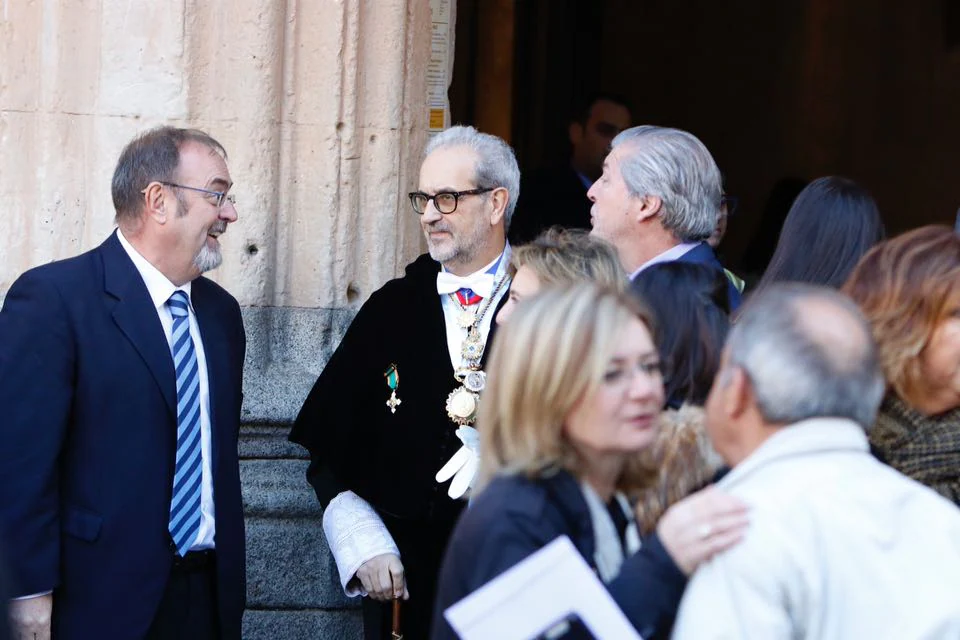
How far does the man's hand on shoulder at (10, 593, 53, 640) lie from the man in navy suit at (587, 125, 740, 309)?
63.6 inches

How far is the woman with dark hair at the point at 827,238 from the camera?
3.91 m

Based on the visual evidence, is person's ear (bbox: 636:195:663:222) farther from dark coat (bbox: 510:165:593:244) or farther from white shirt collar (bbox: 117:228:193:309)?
dark coat (bbox: 510:165:593:244)

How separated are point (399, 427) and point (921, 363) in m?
1.52

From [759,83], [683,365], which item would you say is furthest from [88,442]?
A: [759,83]

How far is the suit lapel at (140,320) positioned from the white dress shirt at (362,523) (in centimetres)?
64

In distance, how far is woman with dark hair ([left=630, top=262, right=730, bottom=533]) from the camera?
277cm

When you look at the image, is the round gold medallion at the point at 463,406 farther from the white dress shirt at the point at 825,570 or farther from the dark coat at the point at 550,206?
the dark coat at the point at 550,206

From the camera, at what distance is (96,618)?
3801mm

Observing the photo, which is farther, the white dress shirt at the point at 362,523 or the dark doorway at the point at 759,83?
the dark doorway at the point at 759,83

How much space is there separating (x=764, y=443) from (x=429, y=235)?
1979 millimetres

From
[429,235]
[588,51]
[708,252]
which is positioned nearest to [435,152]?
[429,235]

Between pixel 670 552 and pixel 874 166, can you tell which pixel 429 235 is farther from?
pixel 874 166

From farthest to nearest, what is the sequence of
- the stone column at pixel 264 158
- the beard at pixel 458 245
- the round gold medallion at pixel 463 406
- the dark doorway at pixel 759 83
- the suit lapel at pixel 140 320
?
the dark doorway at pixel 759 83 → the stone column at pixel 264 158 → the beard at pixel 458 245 → the round gold medallion at pixel 463 406 → the suit lapel at pixel 140 320

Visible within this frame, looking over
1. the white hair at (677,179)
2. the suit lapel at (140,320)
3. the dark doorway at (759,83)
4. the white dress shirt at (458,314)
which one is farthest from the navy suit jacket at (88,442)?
the dark doorway at (759,83)
